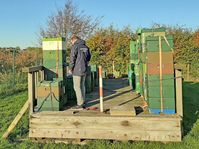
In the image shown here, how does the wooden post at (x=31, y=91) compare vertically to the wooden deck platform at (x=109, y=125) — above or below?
above

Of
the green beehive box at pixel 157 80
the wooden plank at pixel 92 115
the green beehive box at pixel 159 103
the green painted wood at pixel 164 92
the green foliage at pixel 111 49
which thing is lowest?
the wooden plank at pixel 92 115

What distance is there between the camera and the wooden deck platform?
5.33m

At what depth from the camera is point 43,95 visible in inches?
242

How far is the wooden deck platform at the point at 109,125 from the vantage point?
210 inches

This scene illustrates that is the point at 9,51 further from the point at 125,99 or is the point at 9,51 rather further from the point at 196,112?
the point at 196,112

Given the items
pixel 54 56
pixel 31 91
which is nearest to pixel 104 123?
pixel 31 91

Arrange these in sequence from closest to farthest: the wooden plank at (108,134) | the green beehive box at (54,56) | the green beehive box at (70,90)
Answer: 1. the wooden plank at (108,134)
2. the green beehive box at (54,56)
3. the green beehive box at (70,90)

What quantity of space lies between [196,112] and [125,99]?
1.99 meters

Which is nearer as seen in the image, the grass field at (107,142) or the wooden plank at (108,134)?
the grass field at (107,142)

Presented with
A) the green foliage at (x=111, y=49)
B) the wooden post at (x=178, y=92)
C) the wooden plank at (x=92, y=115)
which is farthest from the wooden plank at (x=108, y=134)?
the green foliage at (x=111, y=49)

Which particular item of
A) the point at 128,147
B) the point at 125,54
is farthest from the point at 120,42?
the point at 128,147

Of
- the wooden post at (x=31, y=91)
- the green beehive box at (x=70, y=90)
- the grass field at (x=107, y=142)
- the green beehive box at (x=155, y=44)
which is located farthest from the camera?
the green beehive box at (x=70, y=90)

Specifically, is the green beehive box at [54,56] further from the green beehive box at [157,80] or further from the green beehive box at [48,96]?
the green beehive box at [157,80]

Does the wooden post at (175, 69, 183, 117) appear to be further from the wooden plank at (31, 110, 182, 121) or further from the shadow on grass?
the shadow on grass
